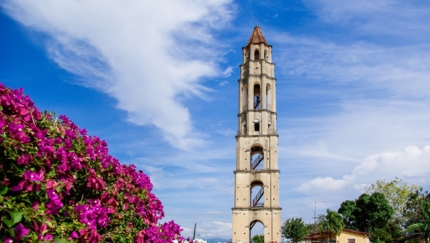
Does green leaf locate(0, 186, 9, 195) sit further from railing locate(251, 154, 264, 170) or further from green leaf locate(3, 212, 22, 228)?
railing locate(251, 154, 264, 170)

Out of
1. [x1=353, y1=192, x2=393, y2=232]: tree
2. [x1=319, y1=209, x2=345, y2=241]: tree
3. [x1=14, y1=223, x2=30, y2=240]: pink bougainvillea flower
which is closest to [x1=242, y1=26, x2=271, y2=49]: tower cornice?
[x1=319, y1=209, x2=345, y2=241]: tree

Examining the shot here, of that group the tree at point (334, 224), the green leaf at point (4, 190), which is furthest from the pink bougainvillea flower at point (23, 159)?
the tree at point (334, 224)

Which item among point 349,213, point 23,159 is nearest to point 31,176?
point 23,159

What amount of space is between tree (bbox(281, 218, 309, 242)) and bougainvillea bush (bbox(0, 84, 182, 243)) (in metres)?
36.9

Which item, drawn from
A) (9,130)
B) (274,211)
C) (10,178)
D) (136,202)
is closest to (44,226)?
(10,178)

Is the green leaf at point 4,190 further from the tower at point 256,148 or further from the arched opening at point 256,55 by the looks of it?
the arched opening at point 256,55

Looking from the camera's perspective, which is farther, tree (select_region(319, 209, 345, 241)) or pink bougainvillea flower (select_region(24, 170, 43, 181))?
tree (select_region(319, 209, 345, 241))

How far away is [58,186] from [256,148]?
3188cm

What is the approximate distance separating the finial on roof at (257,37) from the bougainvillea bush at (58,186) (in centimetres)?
3344

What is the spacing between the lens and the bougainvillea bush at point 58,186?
370 centimetres

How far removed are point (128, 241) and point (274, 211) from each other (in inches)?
1088

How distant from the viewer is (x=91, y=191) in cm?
513

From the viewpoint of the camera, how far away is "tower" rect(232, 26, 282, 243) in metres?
32.3

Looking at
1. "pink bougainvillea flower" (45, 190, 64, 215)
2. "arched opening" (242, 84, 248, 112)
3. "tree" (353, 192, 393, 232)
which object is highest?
"arched opening" (242, 84, 248, 112)
